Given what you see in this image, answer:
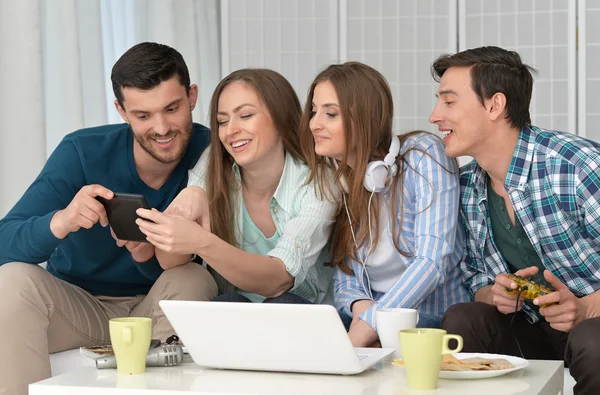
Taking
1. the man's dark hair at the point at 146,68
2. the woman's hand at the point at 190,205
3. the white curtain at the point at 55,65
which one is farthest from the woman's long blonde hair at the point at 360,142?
the white curtain at the point at 55,65

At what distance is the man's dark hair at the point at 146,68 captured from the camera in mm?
2449

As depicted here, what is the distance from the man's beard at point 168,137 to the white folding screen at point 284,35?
191 centimetres

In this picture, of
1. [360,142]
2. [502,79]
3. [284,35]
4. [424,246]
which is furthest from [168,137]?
[284,35]

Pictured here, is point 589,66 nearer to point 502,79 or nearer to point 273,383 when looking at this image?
point 502,79

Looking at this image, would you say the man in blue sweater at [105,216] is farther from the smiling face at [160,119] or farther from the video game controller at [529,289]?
the video game controller at [529,289]

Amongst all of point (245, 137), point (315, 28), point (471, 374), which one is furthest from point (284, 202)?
point (315, 28)

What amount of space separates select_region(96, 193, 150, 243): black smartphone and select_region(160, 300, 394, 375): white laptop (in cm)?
57

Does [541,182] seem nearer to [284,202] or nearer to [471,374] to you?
[284,202]

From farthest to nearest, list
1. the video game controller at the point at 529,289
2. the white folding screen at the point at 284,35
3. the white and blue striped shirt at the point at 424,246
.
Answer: the white folding screen at the point at 284,35 < the white and blue striped shirt at the point at 424,246 < the video game controller at the point at 529,289

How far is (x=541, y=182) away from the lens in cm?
216

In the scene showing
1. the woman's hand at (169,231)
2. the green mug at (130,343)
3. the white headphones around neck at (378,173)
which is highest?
the white headphones around neck at (378,173)

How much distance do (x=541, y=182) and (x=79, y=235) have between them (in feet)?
4.20

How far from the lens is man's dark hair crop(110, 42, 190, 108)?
8.04 feet

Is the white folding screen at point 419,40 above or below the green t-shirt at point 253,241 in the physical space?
above
